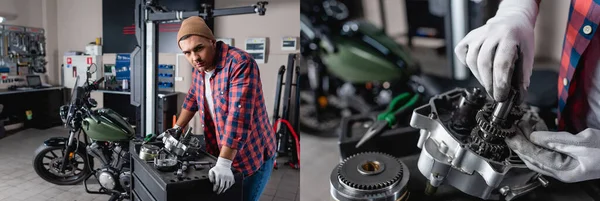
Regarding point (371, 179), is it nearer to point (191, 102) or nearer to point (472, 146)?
point (472, 146)

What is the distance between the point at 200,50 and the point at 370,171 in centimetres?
72

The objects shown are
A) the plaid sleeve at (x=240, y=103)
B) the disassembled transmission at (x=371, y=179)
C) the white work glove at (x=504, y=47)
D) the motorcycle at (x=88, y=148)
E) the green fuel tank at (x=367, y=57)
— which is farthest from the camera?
the motorcycle at (x=88, y=148)

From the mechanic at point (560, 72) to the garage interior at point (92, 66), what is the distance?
0.95 m

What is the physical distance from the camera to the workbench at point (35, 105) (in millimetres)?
1562

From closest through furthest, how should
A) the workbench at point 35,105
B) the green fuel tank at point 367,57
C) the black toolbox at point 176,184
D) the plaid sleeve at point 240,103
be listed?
the green fuel tank at point 367,57 < the black toolbox at point 176,184 < the plaid sleeve at point 240,103 < the workbench at point 35,105

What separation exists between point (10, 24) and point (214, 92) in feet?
3.65

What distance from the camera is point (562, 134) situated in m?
0.65

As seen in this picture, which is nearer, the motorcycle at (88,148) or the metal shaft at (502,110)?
the metal shaft at (502,110)

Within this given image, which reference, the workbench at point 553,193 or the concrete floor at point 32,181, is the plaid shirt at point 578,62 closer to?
the workbench at point 553,193

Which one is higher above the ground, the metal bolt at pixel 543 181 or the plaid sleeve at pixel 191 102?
the plaid sleeve at pixel 191 102

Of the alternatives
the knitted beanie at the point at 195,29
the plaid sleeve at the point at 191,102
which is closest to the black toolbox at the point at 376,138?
the knitted beanie at the point at 195,29

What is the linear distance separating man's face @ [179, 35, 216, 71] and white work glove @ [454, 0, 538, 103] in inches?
32.0

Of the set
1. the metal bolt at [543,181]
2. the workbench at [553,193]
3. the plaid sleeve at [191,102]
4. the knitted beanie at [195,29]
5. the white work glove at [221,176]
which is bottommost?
the white work glove at [221,176]

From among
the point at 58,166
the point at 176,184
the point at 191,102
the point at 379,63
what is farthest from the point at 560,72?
the point at 58,166
